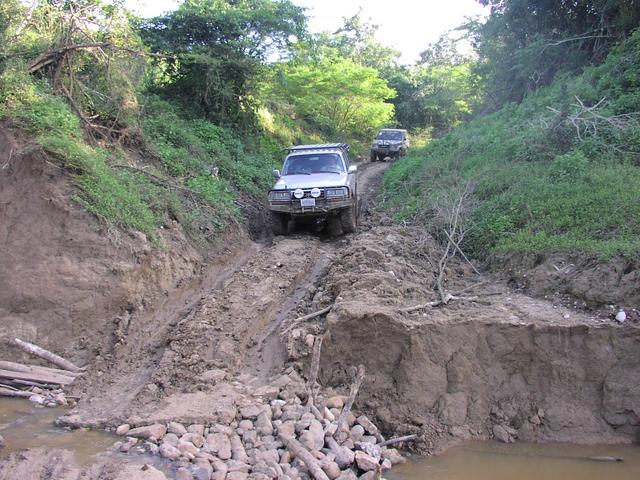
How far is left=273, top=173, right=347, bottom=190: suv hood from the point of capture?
37.6 feet

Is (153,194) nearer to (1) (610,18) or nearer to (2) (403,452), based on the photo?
(2) (403,452)

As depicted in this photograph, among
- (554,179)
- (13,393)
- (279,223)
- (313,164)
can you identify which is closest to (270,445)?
(13,393)

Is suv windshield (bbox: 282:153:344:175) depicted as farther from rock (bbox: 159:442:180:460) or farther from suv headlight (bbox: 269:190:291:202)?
rock (bbox: 159:442:180:460)

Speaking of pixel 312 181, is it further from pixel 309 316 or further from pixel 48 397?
pixel 48 397

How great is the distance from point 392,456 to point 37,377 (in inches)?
167

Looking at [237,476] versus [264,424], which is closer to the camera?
[237,476]

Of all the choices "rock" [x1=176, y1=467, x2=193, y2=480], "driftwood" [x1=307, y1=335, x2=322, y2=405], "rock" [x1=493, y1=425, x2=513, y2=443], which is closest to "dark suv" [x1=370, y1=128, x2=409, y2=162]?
"driftwood" [x1=307, y1=335, x2=322, y2=405]

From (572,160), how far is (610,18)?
8885 mm

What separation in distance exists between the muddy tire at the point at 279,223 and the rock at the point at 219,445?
22.0 feet

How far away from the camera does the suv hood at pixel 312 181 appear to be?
37.6ft

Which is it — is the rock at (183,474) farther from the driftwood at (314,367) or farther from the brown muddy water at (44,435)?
the driftwood at (314,367)

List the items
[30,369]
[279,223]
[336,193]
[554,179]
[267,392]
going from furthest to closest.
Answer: [279,223] → [336,193] → [554,179] → [30,369] → [267,392]

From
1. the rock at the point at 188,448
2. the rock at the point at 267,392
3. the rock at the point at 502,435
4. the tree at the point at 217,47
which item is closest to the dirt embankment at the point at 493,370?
the rock at the point at 502,435

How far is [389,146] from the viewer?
83.3 ft
